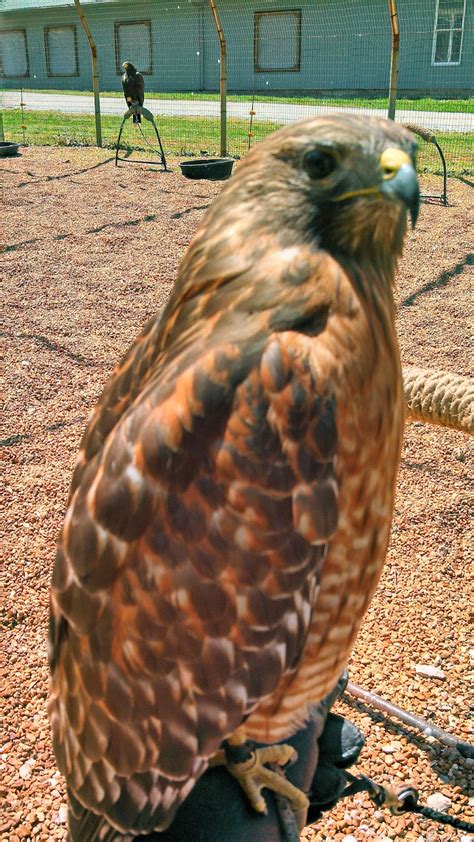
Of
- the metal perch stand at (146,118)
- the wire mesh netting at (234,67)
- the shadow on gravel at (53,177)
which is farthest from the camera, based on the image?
the wire mesh netting at (234,67)

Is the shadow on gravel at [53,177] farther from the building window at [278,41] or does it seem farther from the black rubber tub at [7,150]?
the building window at [278,41]

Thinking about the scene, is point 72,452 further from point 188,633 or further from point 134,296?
point 188,633

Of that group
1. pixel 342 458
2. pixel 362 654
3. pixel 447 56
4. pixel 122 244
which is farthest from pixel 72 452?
pixel 447 56

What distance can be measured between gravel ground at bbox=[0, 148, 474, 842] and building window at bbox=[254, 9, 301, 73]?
1566 centimetres

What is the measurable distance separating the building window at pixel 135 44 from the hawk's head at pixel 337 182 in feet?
86.9

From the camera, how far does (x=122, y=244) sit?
27.1 ft

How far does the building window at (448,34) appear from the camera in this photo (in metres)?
20.5

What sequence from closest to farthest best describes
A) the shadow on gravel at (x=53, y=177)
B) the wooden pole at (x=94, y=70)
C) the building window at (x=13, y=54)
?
the shadow on gravel at (x=53, y=177)
the wooden pole at (x=94, y=70)
the building window at (x=13, y=54)

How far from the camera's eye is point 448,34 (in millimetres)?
21516

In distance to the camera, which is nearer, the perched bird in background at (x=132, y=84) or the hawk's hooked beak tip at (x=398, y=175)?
the hawk's hooked beak tip at (x=398, y=175)

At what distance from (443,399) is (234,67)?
24.3 meters

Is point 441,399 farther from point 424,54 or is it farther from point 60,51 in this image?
point 60,51

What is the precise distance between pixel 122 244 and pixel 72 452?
13.6 feet

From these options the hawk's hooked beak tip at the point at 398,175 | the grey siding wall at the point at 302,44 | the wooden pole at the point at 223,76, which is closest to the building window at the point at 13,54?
the grey siding wall at the point at 302,44
